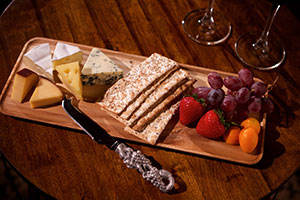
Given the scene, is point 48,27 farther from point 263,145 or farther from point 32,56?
point 263,145

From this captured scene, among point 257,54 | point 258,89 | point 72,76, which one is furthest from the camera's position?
point 257,54

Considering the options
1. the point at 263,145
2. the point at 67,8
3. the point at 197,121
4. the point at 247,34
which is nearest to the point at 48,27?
the point at 67,8

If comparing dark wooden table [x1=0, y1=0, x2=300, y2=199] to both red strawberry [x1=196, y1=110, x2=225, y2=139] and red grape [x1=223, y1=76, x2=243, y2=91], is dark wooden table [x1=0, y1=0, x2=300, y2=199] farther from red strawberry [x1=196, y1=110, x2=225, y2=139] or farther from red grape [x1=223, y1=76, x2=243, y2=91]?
red grape [x1=223, y1=76, x2=243, y2=91]

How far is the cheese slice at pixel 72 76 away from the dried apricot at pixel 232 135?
703 mm

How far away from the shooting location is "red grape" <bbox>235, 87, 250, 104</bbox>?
1.39 meters

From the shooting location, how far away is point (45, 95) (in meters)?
1.48

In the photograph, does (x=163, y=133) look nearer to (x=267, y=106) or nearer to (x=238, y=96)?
(x=238, y=96)

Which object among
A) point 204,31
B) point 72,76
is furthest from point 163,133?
point 204,31

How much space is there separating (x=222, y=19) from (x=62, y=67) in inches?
38.7

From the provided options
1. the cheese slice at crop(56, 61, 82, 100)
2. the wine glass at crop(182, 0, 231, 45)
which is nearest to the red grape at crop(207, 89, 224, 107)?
the wine glass at crop(182, 0, 231, 45)

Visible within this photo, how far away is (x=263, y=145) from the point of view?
141 centimetres

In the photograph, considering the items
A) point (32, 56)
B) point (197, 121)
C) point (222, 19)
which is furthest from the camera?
point (222, 19)

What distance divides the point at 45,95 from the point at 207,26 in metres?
1.00

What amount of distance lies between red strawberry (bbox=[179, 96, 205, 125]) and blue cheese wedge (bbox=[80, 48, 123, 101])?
367 mm
